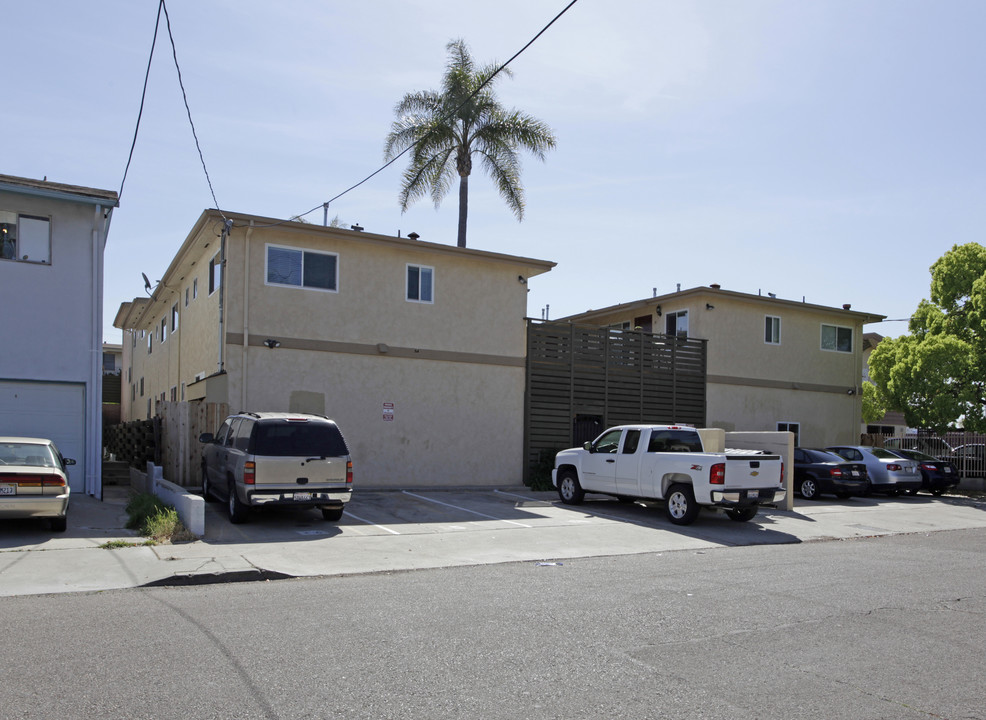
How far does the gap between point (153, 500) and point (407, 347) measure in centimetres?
772

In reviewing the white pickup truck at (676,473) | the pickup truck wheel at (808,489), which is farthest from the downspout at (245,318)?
the pickup truck wheel at (808,489)

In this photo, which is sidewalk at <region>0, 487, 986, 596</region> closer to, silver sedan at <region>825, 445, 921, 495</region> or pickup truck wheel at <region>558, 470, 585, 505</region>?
pickup truck wheel at <region>558, 470, 585, 505</region>

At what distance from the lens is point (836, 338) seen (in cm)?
2962

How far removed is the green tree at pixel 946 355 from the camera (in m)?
24.3

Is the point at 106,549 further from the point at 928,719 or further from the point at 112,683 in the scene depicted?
the point at 928,719

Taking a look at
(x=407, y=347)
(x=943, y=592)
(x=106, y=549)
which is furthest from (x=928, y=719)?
(x=407, y=347)

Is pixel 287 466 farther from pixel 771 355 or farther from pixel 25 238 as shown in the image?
pixel 771 355

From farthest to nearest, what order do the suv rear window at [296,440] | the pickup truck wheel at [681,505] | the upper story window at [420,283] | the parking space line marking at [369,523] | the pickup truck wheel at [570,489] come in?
1. the upper story window at [420,283]
2. the pickup truck wheel at [570,489]
3. the pickup truck wheel at [681,505]
4. the parking space line marking at [369,523]
5. the suv rear window at [296,440]

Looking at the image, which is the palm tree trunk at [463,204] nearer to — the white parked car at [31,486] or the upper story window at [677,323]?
the upper story window at [677,323]

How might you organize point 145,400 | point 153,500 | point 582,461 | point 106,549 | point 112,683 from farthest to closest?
point 145,400 < point 582,461 < point 153,500 < point 106,549 < point 112,683

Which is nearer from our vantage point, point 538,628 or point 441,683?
point 441,683

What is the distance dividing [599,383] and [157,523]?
558 inches

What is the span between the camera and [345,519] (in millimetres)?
15062

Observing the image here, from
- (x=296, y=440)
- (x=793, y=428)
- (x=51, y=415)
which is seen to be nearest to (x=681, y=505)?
(x=296, y=440)
